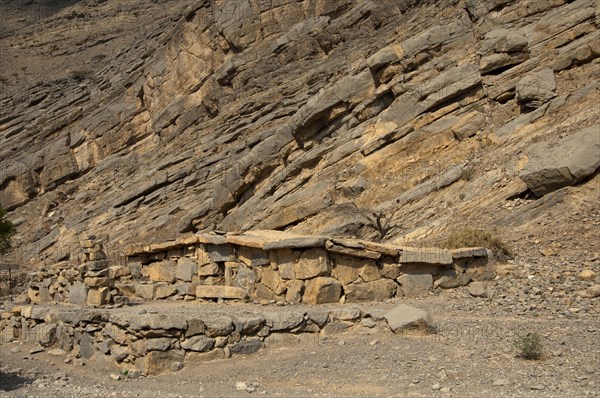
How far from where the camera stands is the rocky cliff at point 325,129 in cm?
1616

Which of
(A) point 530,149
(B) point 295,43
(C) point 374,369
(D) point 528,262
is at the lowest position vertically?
(C) point 374,369

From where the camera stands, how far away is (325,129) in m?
22.0

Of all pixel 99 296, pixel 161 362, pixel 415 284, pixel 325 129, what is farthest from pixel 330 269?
pixel 325 129

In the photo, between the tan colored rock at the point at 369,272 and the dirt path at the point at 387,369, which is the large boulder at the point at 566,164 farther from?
the dirt path at the point at 387,369

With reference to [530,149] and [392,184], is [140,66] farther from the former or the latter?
[530,149]

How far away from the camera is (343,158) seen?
66.9ft

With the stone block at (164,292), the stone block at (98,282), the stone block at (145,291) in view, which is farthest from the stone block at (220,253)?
the stone block at (98,282)

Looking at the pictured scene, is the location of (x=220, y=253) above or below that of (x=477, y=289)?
above

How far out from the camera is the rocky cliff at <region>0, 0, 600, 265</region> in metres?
16.2

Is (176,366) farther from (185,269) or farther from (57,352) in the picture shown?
(185,269)

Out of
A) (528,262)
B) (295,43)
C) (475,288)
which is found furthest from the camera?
(295,43)

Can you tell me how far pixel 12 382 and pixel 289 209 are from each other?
11.6m

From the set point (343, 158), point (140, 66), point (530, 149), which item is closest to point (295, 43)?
point (343, 158)

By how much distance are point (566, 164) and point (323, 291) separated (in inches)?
268
